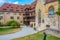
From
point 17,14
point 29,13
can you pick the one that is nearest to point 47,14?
point 29,13

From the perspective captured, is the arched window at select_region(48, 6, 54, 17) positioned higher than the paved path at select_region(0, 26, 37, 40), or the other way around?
the arched window at select_region(48, 6, 54, 17)

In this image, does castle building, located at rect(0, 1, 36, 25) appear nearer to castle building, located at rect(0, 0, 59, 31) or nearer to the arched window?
castle building, located at rect(0, 0, 59, 31)

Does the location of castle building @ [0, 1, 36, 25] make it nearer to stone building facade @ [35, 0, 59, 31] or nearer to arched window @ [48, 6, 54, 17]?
stone building facade @ [35, 0, 59, 31]

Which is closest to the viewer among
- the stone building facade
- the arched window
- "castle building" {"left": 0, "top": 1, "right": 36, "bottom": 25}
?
the arched window

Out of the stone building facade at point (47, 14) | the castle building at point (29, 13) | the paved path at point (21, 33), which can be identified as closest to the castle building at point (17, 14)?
the castle building at point (29, 13)

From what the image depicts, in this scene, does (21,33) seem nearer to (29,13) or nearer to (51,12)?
(29,13)

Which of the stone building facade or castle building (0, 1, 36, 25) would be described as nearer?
the stone building facade

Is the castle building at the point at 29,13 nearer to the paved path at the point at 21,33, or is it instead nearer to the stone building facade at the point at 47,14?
the stone building facade at the point at 47,14

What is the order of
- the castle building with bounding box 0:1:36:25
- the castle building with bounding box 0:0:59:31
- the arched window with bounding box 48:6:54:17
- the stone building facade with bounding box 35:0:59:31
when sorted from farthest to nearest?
the castle building with bounding box 0:1:36:25 < the castle building with bounding box 0:0:59:31 < the stone building facade with bounding box 35:0:59:31 < the arched window with bounding box 48:6:54:17

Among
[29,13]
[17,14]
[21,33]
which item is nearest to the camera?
[17,14]

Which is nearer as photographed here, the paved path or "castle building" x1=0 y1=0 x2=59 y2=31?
the paved path

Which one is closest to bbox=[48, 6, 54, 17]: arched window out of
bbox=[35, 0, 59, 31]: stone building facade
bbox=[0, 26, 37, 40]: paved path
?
bbox=[35, 0, 59, 31]: stone building facade

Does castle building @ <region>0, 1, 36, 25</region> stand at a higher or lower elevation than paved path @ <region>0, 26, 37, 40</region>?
higher

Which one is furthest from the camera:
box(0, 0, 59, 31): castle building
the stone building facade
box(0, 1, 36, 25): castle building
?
box(0, 1, 36, 25): castle building
